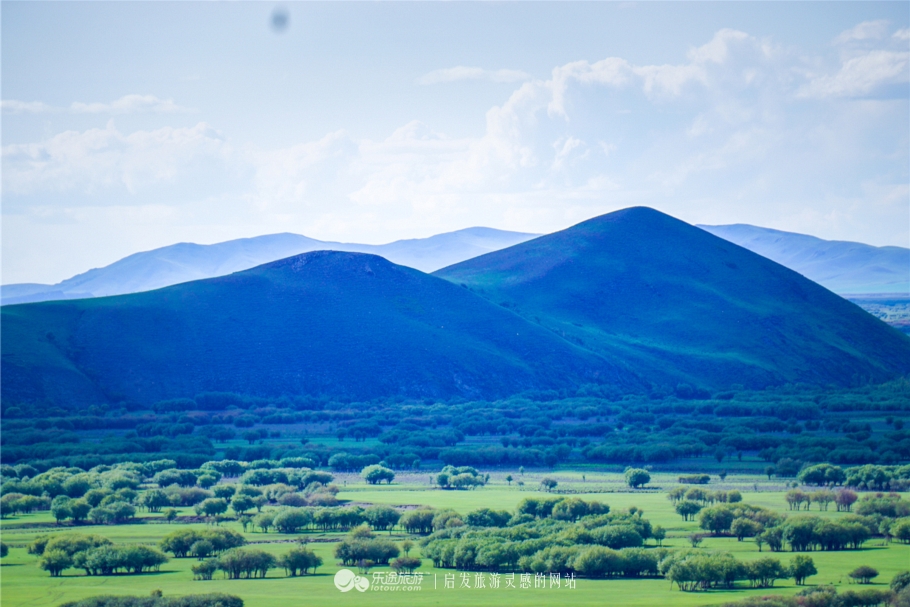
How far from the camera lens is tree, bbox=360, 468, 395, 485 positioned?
108062mm

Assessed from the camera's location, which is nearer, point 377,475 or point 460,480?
point 460,480

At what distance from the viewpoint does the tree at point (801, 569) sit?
55656 mm

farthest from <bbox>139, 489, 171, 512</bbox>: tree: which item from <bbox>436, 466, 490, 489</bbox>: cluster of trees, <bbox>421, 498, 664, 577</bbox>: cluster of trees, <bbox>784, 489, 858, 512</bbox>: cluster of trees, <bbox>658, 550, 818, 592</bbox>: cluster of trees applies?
<bbox>784, 489, 858, 512</bbox>: cluster of trees

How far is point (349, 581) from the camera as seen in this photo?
56750 millimetres

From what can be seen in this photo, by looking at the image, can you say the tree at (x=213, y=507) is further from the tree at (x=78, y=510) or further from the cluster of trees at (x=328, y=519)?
the tree at (x=78, y=510)

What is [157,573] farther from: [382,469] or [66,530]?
[382,469]

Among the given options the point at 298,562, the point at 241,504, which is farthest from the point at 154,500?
the point at 298,562

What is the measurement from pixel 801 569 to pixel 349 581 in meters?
22.8

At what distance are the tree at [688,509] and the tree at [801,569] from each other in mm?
23430

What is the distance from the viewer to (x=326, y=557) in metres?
65.7

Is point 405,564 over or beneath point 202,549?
beneath

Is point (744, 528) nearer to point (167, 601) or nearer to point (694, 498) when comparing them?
point (694, 498)

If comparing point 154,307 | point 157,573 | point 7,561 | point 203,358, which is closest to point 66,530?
point 7,561

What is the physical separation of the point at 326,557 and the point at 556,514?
1873 cm
